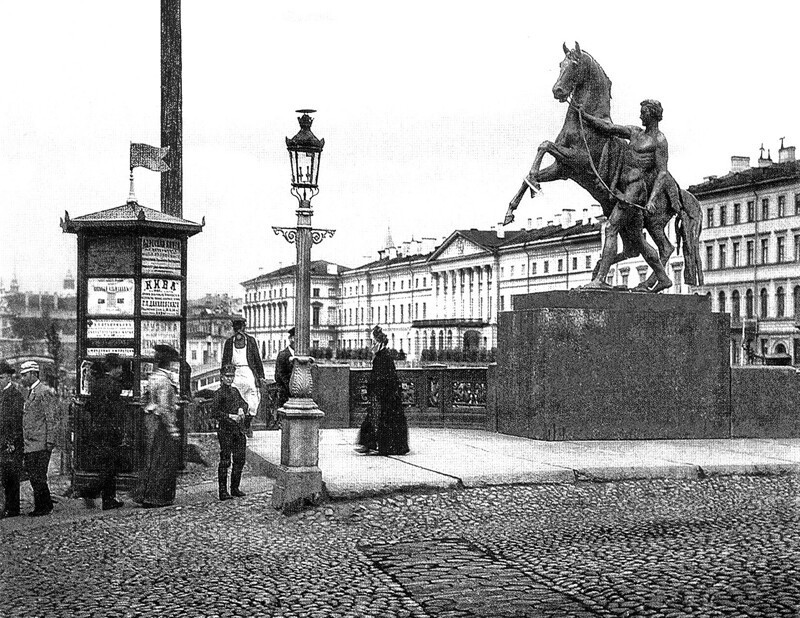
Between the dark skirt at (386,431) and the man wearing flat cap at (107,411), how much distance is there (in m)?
2.72

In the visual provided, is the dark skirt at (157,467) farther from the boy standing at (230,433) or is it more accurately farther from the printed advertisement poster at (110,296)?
the printed advertisement poster at (110,296)

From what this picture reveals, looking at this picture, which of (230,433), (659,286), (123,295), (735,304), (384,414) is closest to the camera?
(230,433)

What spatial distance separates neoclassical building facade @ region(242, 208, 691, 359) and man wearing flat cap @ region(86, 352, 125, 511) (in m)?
Answer: 75.5

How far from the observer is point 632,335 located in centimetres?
1458

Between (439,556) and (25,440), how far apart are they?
15.3ft

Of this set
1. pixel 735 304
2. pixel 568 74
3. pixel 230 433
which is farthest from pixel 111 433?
pixel 735 304

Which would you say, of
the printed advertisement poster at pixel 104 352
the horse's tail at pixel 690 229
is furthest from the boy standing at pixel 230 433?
the horse's tail at pixel 690 229

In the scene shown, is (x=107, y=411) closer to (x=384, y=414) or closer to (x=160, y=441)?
(x=160, y=441)

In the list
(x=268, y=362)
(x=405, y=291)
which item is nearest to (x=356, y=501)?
(x=268, y=362)

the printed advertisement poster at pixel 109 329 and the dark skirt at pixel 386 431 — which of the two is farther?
the dark skirt at pixel 386 431

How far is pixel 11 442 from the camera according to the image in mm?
10883

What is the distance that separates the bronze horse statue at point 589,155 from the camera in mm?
15125

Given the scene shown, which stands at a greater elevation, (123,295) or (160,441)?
(123,295)

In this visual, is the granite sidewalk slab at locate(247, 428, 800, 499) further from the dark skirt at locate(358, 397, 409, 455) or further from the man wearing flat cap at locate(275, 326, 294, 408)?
the man wearing flat cap at locate(275, 326, 294, 408)
